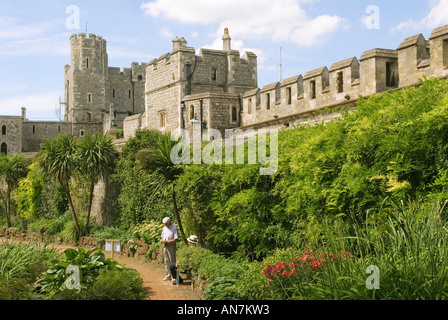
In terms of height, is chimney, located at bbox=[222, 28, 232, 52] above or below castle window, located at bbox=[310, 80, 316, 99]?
above

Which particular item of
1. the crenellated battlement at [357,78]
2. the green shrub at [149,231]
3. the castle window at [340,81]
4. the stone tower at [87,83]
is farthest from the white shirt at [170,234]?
the stone tower at [87,83]

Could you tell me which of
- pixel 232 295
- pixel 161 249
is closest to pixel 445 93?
pixel 232 295

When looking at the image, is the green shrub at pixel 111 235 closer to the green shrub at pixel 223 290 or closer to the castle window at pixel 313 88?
the castle window at pixel 313 88

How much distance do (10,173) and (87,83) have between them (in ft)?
156

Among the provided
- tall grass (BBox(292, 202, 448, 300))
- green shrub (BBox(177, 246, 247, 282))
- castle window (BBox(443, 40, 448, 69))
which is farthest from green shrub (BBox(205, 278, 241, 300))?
castle window (BBox(443, 40, 448, 69))

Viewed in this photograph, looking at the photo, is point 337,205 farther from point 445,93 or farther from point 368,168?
point 445,93

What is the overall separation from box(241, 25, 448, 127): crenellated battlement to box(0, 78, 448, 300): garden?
288cm

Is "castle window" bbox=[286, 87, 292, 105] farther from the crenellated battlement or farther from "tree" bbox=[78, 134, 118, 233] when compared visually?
"tree" bbox=[78, 134, 118, 233]

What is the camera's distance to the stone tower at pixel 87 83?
69312mm

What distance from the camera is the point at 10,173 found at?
24047 millimetres

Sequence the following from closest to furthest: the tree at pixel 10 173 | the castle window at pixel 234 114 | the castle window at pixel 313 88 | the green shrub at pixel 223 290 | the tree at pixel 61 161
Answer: the green shrub at pixel 223 290, the castle window at pixel 313 88, the tree at pixel 61 161, the castle window at pixel 234 114, the tree at pixel 10 173

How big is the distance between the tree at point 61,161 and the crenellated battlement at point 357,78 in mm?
6474

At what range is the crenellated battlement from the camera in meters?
11.8
